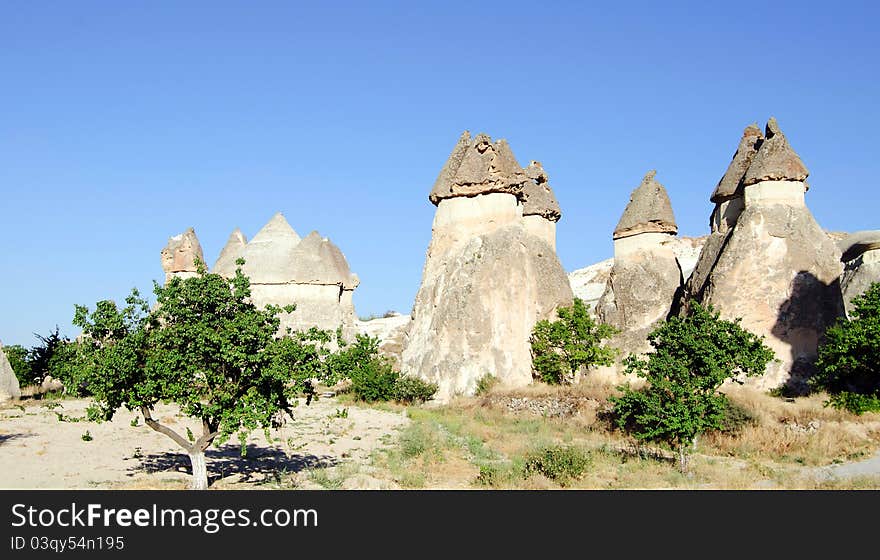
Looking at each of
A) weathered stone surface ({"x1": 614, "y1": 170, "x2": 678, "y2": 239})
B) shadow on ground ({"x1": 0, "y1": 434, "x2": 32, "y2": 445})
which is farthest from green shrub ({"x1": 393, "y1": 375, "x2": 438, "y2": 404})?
weathered stone surface ({"x1": 614, "y1": 170, "x2": 678, "y2": 239})

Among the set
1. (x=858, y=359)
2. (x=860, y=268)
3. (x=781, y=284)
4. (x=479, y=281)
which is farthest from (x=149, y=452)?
(x=860, y=268)

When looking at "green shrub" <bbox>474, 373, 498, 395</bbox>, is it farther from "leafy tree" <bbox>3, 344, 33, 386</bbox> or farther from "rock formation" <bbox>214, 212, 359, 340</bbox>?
"leafy tree" <bbox>3, 344, 33, 386</bbox>

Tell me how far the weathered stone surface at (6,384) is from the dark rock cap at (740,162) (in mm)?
18997

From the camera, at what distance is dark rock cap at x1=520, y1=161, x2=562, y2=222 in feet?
78.5

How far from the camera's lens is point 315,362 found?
28.5ft

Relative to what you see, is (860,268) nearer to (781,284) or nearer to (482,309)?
(781,284)

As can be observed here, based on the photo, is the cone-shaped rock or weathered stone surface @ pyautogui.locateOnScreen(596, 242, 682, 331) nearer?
weathered stone surface @ pyautogui.locateOnScreen(596, 242, 682, 331)

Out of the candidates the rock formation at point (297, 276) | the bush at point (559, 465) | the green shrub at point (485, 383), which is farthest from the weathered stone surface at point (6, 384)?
the bush at point (559, 465)

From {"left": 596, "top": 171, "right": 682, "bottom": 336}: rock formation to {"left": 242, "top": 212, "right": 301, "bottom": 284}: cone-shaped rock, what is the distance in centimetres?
1061

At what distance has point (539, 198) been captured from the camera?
24.1m

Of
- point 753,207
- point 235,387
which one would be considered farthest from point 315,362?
point 753,207

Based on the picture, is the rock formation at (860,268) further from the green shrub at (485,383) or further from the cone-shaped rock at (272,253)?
the cone-shaped rock at (272,253)
